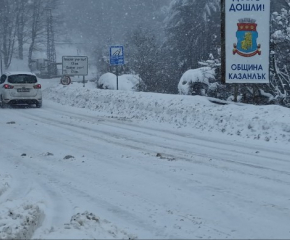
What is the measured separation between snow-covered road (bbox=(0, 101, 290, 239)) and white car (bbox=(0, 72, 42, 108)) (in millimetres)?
10419

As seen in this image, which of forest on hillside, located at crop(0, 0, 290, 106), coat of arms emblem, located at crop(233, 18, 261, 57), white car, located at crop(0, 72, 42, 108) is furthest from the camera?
white car, located at crop(0, 72, 42, 108)

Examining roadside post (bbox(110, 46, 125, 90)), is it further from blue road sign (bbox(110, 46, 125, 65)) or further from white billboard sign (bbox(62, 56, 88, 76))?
white billboard sign (bbox(62, 56, 88, 76))

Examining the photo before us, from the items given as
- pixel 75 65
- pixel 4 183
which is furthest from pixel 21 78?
pixel 4 183

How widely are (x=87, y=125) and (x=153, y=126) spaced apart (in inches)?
85.7

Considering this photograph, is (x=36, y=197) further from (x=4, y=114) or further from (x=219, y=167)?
(x=4, y=114)

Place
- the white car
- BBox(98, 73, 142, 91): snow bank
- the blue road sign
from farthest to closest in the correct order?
1. BBox(98, 73, 142, 91): snow bank
2. the blue road sign
3. the white car

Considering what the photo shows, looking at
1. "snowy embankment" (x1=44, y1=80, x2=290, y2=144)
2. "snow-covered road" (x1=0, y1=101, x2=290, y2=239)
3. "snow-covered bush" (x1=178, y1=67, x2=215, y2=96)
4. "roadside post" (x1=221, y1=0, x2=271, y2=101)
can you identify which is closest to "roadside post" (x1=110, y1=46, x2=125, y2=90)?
"snowy embankment" (x1=44, y1=80, x2=290, y2=144)

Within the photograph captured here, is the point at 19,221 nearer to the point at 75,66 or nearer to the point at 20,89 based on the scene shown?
the point at 20,89

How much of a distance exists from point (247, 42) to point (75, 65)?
16.3 meters

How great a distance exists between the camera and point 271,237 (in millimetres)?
5016

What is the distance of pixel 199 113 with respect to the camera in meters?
15.2

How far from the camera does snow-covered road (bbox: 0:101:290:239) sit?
5223 mm

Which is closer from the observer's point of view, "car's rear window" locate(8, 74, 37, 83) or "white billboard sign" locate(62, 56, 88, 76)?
"car's rear window" locate(8, 74, 37, 83)

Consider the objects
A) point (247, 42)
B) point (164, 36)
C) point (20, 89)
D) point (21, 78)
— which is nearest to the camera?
point (247, 42)
